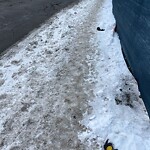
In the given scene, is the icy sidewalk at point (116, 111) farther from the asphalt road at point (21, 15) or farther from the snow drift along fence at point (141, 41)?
the asphalt road at point (21, 15)

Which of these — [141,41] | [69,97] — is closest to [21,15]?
[69,97]

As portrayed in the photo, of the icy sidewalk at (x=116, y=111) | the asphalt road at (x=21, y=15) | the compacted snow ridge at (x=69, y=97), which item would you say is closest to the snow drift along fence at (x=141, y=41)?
the icy sidewalk at (x=116, y=111)

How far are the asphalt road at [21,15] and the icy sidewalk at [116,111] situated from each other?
9.52 feet

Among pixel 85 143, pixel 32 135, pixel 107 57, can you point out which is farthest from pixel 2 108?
pixel 107 57

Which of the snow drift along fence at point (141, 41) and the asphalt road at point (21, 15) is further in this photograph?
the asphalt road at point (21, 15)

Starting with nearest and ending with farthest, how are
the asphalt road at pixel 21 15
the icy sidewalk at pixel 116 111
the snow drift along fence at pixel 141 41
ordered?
the icy sidewalk at pixel 116 111
the snow drift along fence at pixel 141 41
the asphalt road at pixel 21 15

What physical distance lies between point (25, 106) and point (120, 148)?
1.85 m

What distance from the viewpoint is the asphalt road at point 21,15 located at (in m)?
7.73

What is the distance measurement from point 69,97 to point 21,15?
5935 mm

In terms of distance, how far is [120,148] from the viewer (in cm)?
368

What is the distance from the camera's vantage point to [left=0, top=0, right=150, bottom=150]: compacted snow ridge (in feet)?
12.8

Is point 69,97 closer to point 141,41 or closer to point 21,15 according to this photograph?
Result: point 141,41

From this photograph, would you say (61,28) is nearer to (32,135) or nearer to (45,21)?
(45,21)

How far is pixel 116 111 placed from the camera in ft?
14.6
